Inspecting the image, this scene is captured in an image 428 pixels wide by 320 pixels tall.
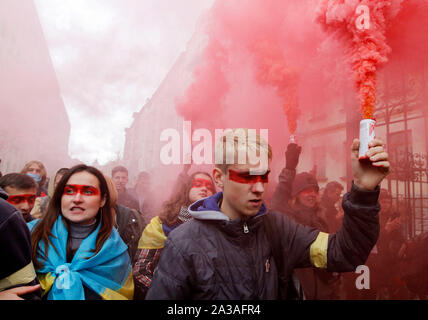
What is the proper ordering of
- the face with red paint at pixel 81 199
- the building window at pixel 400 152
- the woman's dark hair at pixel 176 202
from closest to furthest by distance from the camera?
the face with red paint at pixel 81 199 → the woman's dark hair at pixel 176 202 → the building window at pixel 400 152

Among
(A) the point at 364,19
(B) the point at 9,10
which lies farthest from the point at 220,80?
(B) the point at 9,10

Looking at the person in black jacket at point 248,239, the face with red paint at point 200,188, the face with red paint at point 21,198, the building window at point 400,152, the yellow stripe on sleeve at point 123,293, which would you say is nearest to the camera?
the person in black jacket at point 248,239

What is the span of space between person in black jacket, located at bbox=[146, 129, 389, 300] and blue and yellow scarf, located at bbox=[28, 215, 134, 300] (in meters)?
0.65

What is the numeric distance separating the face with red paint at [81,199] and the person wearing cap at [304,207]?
6.00 ft

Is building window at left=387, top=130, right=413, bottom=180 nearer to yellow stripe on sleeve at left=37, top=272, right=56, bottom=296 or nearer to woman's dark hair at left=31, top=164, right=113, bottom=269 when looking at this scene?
woman's dark hair at left=31, top=164, right=113, bottom=269

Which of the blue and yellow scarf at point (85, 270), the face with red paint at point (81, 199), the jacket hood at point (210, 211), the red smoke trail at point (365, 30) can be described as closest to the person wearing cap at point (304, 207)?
the red smoke trail at point (365, 30)

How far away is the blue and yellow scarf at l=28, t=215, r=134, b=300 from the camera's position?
5.12 ft

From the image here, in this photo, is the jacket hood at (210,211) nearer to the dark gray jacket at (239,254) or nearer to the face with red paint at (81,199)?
the dark gray jacket at (239,254)

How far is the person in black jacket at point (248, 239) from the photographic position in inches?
47.1

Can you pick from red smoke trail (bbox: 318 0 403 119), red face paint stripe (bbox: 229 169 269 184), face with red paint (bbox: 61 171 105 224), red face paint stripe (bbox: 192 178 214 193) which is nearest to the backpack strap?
red face paint stripe (bbox: 229 169 269 184)

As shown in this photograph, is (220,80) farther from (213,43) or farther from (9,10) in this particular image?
(9,10)

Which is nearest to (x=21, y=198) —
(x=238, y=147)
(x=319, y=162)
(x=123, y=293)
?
(x=123, y=293)
